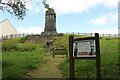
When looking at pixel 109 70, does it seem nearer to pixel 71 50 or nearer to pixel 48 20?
pixel 71 50

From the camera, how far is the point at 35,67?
39.5ft

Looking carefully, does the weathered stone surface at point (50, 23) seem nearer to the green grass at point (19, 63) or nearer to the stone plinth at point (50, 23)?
the stone plinth at point (50, 23)

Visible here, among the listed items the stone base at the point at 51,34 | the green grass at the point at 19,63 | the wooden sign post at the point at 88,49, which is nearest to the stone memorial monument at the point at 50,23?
the stone base at the point at 51,34

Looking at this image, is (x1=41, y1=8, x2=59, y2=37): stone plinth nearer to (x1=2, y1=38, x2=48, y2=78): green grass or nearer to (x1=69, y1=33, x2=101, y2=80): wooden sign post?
(x1=2, y1=38, x2=48, y2=78): green grass

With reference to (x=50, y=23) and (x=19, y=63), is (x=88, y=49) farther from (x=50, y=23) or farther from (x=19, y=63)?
(x=50, y=23)

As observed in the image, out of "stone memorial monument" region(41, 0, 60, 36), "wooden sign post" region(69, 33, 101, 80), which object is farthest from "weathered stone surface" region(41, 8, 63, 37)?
"wooden sign post" region(69, 33, 101, 80)

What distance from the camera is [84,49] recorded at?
7.98m

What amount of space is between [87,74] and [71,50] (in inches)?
63.7

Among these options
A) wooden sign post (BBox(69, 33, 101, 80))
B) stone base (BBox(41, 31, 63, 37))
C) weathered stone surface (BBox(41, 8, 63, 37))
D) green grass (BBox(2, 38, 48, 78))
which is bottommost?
green grass (BBox(2, 38, 48, 78))

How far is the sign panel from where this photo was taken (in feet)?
25.8

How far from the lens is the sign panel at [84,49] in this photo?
7865mm

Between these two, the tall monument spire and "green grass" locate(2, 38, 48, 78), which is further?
the tall monument spire

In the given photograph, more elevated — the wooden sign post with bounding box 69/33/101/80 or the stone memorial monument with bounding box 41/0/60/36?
the stone memorial monument with bounding box 41/0/60/36

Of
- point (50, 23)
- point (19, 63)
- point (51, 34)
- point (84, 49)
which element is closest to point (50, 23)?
point (50, 23)
